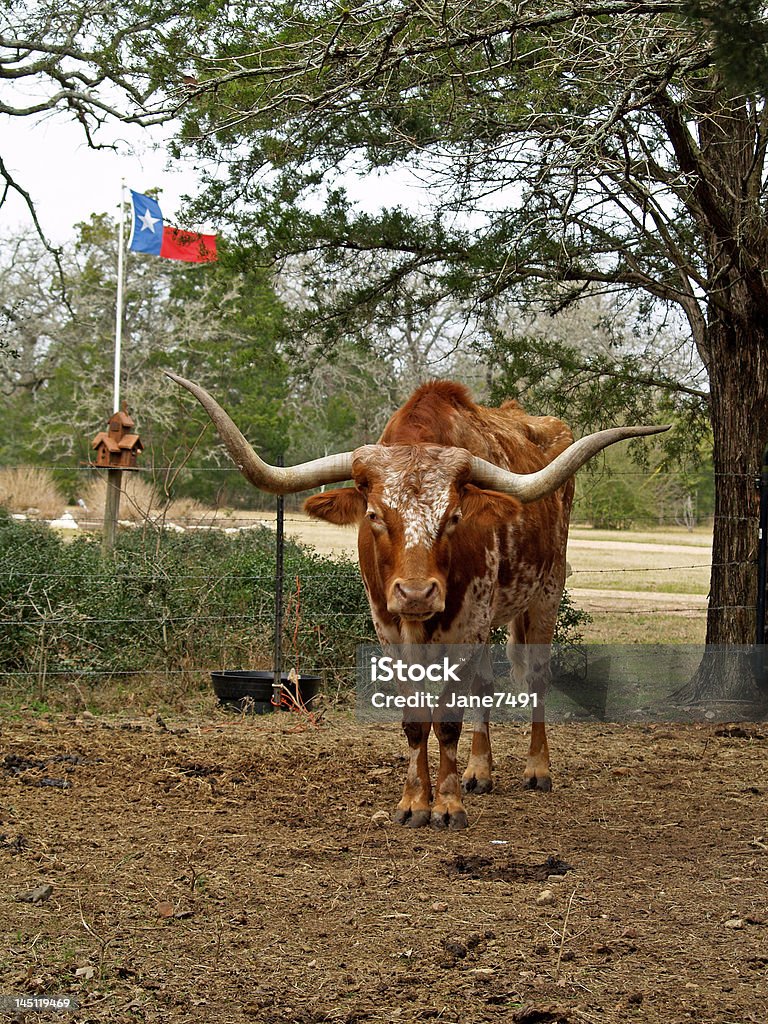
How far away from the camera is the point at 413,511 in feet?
16.5

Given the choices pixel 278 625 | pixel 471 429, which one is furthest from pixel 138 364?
pixel 471 429

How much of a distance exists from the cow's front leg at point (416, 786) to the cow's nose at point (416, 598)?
1.00 metres

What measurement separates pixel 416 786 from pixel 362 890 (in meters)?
1.14

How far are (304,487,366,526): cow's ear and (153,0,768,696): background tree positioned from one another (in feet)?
6.04

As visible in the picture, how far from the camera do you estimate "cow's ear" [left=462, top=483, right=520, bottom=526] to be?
17.7 ft

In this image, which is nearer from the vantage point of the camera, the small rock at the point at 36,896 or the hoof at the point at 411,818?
the small rock at the point at 36,896

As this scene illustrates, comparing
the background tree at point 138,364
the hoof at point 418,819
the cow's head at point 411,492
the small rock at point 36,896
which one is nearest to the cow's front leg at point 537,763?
the hoof at point 418,819

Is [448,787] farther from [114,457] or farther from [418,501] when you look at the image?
[114,457]

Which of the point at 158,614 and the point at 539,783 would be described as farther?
the point at 158,614

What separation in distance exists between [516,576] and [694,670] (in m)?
3.83

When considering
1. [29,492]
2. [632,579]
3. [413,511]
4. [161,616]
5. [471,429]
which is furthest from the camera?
[632,579]

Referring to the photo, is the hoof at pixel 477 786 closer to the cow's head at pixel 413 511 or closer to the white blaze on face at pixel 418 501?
the cow's head at pixel 413 511

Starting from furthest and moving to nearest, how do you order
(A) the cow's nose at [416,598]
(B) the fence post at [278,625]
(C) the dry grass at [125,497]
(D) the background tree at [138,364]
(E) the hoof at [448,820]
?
Result: 1. (D) the background tree at [138,364]
2. (C) the dry grass at [125,497]
3. (B) the fence post at [278,625]
4. (E) the hoof at [448,820]
5. (A) the cow's nose at [416,598]

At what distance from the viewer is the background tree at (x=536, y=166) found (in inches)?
237
